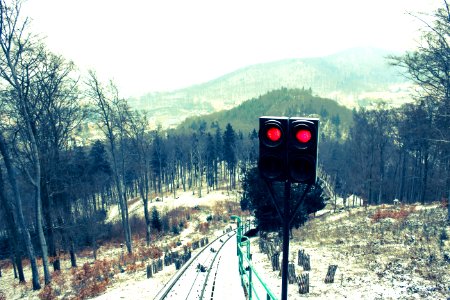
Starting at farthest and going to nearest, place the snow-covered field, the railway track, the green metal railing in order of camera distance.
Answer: the snow-covered field < the railway track < the green metal railing

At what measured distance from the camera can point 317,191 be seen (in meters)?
21.7

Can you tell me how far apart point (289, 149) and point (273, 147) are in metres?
0.23

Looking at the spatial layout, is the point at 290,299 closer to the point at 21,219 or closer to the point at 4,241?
the point at 21,219

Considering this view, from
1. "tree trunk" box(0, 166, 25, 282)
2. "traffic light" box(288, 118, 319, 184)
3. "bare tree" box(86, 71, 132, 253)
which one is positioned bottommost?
"tree trunk" box(0, 166, 25, 282)

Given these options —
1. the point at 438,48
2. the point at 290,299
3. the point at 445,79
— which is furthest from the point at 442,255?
the point at 438,48

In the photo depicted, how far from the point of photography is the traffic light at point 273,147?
13.2ft

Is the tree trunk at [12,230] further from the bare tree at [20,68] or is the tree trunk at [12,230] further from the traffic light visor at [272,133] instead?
the traffic light visor at [272,133]

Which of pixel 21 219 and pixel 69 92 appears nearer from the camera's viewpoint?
pixel 21 219

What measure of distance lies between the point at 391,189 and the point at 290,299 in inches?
2086

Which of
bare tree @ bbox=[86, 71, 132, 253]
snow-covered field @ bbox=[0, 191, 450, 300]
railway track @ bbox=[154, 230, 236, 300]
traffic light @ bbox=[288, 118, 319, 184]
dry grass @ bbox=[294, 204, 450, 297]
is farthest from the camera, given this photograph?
bare tree @ bbox=[86, 71, 132, 253]

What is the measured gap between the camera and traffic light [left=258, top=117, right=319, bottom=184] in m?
3.88

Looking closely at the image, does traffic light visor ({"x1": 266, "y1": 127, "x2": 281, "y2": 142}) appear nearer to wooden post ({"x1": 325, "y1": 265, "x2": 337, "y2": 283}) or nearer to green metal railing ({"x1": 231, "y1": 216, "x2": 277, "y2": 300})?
green metal railing ({"x1": 231, "y1": 216, "x2": 277, "y2": 300})

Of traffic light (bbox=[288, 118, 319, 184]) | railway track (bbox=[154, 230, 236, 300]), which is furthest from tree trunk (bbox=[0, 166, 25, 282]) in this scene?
traffic light (bbox=[288, 118, 319, 184])

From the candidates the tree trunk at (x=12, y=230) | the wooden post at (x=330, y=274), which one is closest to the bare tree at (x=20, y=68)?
the tree trunk at (x=12, y=230)
